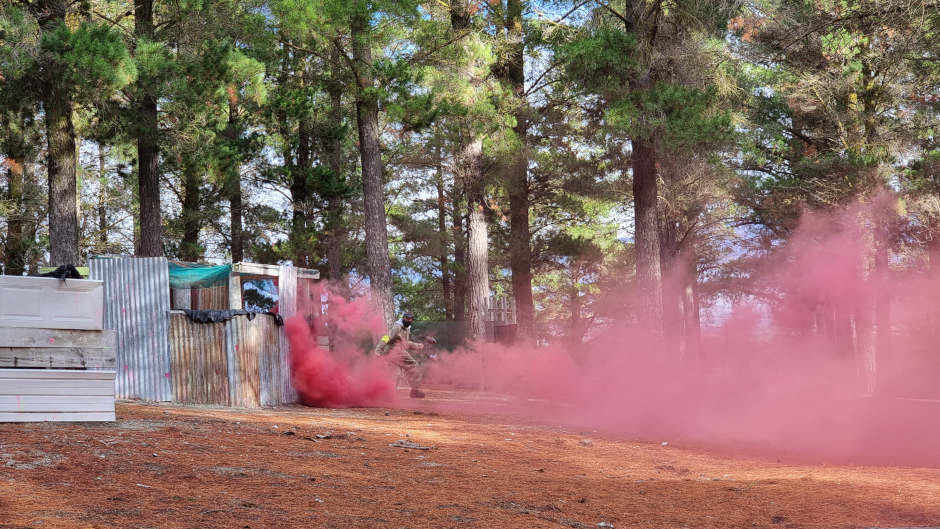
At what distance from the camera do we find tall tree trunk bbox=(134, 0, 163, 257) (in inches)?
763

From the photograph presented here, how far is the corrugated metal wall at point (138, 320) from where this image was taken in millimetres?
13797

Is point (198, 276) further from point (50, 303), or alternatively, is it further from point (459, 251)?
point (459, 251)

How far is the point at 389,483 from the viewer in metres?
7.52

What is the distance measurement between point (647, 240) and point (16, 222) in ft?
74.1

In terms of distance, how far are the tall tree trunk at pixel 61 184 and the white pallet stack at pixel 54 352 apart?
32.6 ft

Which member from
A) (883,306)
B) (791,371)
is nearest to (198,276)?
(791,371)

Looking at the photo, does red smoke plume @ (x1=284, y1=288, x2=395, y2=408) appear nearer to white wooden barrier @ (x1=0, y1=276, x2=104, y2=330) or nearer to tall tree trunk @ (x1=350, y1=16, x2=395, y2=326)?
tall tree trunk @ (x1=350, y1=16, x2=395, y2=326)

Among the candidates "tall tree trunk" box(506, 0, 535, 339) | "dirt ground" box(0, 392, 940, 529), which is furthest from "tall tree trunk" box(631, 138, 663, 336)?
"dirt ground" box(0, 392, 940, 529)

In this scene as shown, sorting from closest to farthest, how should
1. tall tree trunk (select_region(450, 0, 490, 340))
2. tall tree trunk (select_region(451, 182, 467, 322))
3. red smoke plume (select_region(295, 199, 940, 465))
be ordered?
red smoke plume (select_region(295, 199, 940, 465))
tall tree trunk (select_region(450, 0, 490, 340))
tall tree trunk (select_region(451, 182, 467, 322))

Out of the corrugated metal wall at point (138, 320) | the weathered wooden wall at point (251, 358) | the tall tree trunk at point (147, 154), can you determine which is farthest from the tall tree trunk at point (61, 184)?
the weathered wooden wall at point (251, 358)

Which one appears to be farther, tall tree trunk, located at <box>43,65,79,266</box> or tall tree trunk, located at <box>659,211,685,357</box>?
tall tree trunk, located at <box>659,211,685,357</box>

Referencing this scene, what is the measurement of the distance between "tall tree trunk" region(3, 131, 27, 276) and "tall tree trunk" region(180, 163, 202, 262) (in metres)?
5.19

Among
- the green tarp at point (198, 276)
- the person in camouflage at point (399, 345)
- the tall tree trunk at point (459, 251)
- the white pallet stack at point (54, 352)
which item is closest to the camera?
the white pallet stack at point (54, 352)

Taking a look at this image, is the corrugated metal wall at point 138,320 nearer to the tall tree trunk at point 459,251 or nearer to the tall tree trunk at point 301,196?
the tall tree trunk at point 301,196
